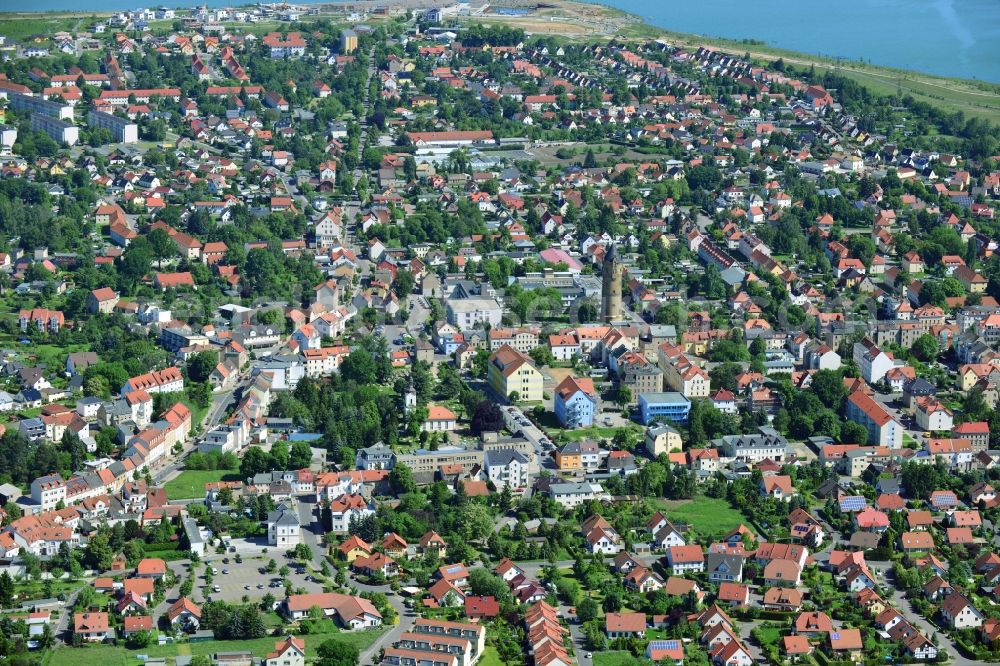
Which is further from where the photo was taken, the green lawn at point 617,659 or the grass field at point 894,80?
the grass field at point 894,80

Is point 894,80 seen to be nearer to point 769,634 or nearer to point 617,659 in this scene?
point 769,634

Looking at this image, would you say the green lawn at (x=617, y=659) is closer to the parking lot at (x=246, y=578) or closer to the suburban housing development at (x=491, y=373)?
the suburban housing development at (x=491, y=373)

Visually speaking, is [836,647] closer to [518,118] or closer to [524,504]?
[524,504]

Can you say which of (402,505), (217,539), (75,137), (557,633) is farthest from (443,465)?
(75,137)

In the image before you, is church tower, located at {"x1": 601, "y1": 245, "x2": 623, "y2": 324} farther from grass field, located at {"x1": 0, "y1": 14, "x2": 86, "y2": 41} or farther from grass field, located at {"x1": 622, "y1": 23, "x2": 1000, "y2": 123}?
grass field, located at {"x1": 0, "y1": 14, "x2": 86, "y2": 41}

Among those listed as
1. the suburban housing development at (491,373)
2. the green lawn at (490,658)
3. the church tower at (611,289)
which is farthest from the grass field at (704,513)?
the church tower at (611,289)

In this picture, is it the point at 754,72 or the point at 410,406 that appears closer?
the point at 410,406

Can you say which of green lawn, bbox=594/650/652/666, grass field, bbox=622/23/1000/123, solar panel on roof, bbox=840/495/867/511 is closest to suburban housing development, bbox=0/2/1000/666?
green lawn, bbox=594/650/652/666
